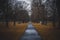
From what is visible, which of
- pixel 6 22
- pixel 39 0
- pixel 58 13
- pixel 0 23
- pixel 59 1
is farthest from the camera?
pixel 39 0

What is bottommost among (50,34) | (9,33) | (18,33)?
(18,33)

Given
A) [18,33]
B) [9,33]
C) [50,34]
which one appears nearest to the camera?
[50,34]

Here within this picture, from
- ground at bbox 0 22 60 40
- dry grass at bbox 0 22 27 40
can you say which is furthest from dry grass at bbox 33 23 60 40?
dry grass at bbox 0 22 27 40

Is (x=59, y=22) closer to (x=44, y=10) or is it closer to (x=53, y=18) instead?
(x=53, y=18)

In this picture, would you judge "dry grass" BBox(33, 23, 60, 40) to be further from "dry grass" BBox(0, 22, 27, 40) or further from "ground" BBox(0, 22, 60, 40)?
"dry grass" BBox(0, 22, 27, 40)

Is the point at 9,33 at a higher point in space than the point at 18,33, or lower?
higher

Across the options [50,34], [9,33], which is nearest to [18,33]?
[9,33]

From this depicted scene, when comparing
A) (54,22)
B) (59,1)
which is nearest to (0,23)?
(54,22)

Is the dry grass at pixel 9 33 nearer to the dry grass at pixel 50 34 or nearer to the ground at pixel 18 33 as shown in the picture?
the ground at pixel 18 33

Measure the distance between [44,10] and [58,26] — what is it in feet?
25.1

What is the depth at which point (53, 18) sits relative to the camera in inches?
945

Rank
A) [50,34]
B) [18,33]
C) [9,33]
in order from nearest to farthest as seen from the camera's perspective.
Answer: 1. [50,34]
2. [9,33]
3. [18,33]

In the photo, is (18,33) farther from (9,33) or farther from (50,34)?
(50,34)

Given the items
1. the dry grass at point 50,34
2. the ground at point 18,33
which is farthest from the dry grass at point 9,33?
the dry grass at point 50,34
